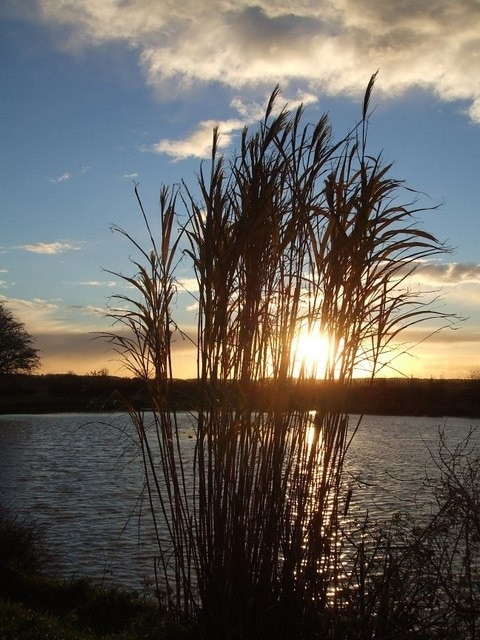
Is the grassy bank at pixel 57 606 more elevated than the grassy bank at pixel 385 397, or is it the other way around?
the grassy bank at pixel 385 397

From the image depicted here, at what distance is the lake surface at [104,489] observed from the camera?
8.02m

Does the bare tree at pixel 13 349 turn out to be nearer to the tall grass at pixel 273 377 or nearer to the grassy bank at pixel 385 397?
the grassy bank at pixel 385 397

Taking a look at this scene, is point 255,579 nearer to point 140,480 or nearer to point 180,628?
point 180,628

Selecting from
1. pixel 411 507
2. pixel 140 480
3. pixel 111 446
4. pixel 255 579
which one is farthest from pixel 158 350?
pixel 111 446

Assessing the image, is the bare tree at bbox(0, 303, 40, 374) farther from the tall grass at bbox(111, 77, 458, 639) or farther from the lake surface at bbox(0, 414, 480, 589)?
the tall grass at bbox(111, 77, 458, 639)

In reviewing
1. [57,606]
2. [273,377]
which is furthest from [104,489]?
[273,377]

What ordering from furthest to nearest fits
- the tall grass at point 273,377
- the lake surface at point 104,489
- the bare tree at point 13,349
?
1. the bare tree at point 13,349
2. the lake surface at point 104,489
3. the tall grass at point 273,377

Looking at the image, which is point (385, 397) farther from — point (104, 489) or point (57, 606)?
point (57, 606)

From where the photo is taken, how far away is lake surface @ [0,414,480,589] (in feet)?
26.3

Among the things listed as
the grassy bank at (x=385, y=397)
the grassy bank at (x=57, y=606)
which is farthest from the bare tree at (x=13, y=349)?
the grassy bank at (x=57, y=606)

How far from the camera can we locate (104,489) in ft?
45.8

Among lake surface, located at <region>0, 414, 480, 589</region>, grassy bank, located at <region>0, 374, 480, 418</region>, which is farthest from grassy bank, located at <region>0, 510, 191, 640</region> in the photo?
grassy bank, located at <region>0, 374, 480, 418</region>

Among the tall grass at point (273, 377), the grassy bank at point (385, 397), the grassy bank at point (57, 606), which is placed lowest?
the grassy bank at point (57, 606)

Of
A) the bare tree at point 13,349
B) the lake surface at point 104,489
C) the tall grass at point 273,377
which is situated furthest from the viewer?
the bare tree at point 13,349
